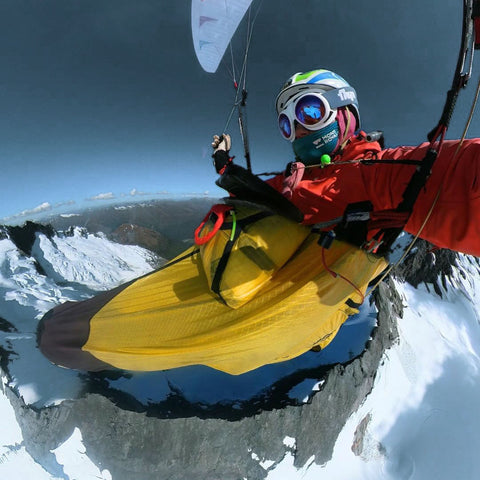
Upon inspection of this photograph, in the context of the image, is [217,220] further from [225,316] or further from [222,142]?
[225,316]

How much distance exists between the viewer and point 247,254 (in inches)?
46.9

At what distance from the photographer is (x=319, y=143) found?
1291 mm

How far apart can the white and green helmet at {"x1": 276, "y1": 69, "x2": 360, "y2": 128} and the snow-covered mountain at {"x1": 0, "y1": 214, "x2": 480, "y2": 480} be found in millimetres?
5371

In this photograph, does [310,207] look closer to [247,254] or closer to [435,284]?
[247,254]

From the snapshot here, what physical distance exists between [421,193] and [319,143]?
602 mm

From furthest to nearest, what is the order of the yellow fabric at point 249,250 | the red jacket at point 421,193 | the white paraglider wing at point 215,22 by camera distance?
the white paraglider wing at point 215,22 → the yellow fabric at point 249,250 → the red jacket at point 421,193

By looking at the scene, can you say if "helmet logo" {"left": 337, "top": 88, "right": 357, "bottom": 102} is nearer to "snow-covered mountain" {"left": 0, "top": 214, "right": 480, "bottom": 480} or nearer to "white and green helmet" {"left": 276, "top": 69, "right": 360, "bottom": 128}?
"white and green helmet" {"left": 276, "top": 69, "right": 360, "bottom": 128}

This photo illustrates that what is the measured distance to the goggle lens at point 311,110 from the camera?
129cm

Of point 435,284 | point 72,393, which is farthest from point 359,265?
point 435,284

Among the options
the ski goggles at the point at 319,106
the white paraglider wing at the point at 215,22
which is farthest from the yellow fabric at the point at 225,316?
the white paraglider wing at the point at 215,22

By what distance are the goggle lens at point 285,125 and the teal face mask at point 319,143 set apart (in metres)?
0.11

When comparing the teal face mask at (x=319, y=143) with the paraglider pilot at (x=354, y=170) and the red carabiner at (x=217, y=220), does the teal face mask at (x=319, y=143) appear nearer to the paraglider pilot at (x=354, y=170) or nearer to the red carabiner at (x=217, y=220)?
the paraglider pilot at (x=354, y=170)

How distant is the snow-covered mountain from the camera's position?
448 cm

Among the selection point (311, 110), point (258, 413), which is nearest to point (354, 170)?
point (311, 110)
